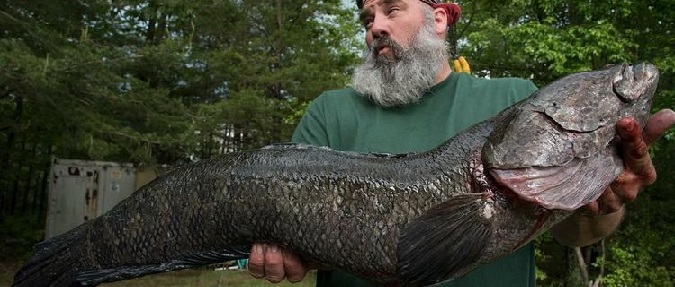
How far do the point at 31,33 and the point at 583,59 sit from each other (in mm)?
10170

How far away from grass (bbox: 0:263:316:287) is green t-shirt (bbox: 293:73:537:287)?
8792 millimetres

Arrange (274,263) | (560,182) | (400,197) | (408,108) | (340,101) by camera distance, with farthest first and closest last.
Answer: (340,101) < (408,108) < (274,263) < (400,197) < (560,182)

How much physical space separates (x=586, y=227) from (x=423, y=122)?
88 cm

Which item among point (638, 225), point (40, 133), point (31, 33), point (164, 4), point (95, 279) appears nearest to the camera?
point (95, 279)

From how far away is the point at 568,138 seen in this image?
2.26 m

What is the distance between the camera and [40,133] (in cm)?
1677

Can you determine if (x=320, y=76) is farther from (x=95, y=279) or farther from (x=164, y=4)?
→ (x=95, y=279)

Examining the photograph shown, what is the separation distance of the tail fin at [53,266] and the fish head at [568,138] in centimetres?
193

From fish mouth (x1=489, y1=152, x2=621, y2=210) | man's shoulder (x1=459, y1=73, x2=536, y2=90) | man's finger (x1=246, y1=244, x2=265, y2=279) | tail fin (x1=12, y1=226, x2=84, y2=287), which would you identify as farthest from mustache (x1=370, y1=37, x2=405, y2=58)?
tail fin (x1=12, y1=226, x2=84, y2=287)

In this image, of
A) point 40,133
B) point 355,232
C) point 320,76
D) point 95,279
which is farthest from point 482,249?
point 40,133

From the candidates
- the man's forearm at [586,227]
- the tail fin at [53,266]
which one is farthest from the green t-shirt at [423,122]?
the tail fin at [53,266]

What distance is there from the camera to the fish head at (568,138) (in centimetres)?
221

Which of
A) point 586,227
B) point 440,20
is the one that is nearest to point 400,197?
point 586,227

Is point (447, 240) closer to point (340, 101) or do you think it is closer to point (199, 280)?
point (340, 101)
